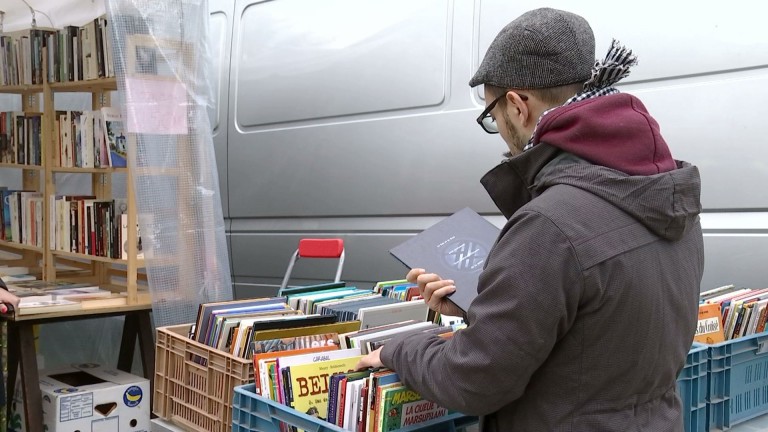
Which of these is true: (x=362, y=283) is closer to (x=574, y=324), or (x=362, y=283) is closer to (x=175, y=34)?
(x=175, y=34)

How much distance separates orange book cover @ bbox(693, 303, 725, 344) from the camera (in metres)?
2.18

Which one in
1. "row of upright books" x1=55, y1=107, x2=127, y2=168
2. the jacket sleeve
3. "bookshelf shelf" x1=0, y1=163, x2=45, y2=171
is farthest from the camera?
"bookshelf shelf" x1=0, y1=163, x2=45, y2=171

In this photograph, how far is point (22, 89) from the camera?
4730mm

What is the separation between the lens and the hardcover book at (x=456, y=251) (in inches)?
64.9

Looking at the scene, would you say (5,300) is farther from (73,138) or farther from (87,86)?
(87,86)

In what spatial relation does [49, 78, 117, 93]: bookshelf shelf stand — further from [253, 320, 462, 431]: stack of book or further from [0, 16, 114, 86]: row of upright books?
[253, 320, 462, 431]: stack of book

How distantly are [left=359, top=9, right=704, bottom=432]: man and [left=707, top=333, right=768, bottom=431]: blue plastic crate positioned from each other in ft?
2.70

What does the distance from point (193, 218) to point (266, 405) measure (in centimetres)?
194

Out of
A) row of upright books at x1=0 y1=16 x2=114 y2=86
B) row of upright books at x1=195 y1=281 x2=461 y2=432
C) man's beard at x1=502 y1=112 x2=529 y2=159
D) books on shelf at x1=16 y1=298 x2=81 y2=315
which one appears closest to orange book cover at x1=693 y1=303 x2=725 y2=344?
row of upright books at x1=195 y1=281 x2=461 y2=432

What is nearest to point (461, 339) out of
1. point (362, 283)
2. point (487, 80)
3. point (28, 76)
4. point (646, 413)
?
point (646, 413)

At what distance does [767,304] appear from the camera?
7.70 ft

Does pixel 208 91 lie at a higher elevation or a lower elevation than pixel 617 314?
higher

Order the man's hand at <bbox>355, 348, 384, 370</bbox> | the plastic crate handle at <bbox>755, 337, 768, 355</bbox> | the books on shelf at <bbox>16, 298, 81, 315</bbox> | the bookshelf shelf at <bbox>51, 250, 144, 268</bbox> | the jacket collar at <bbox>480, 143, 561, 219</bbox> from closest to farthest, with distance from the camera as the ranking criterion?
the jacket collar at <bbox>480, 143, 561, 219</bbox> → the man's hand at <bbox>355, 348, 384, 370</bbox> → the plastic crate handle at <bbox>755, 337, 768, 355</bbox> → the books on shelf at <bbox>16, 298, 81, 315</bbox> → the bookshelf shelf at <bbox>51, 250, 144, 268</bbox>

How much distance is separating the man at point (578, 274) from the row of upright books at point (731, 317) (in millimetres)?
887
